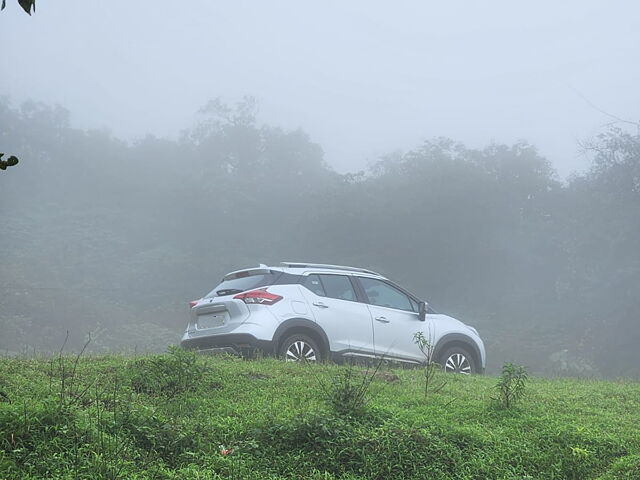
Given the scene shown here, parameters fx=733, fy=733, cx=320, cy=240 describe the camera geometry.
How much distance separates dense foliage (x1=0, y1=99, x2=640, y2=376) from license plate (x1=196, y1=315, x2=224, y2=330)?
773 inches

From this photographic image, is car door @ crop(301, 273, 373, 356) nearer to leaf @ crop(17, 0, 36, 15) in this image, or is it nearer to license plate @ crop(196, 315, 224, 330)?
license plate @ crop(196, 315, 224, 330)

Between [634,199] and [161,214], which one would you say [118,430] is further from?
[161,214]

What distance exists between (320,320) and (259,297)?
971 millimetres

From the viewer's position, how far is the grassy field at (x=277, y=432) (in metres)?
4.73

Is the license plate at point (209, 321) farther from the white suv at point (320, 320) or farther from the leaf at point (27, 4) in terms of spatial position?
the leaf at point (27, 4)

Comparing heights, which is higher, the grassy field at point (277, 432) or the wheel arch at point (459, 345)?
the wheel arch at point (459, 345)

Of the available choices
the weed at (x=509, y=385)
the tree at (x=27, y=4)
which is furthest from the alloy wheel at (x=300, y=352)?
the tree at (x=27, y=4)

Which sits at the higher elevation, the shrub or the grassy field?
the shrub

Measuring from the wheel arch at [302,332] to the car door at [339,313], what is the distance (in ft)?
0.30

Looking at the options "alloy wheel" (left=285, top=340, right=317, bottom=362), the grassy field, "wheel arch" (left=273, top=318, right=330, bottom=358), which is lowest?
the grassy field

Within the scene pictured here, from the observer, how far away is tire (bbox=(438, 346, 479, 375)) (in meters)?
11.6

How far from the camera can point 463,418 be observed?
645 cm

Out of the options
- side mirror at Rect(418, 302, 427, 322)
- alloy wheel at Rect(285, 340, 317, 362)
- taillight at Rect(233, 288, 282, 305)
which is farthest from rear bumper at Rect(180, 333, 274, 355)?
side mirror at Rect(418, 302, 427, 322)

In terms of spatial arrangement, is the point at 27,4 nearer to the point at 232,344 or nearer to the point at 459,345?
the point at 232,344
